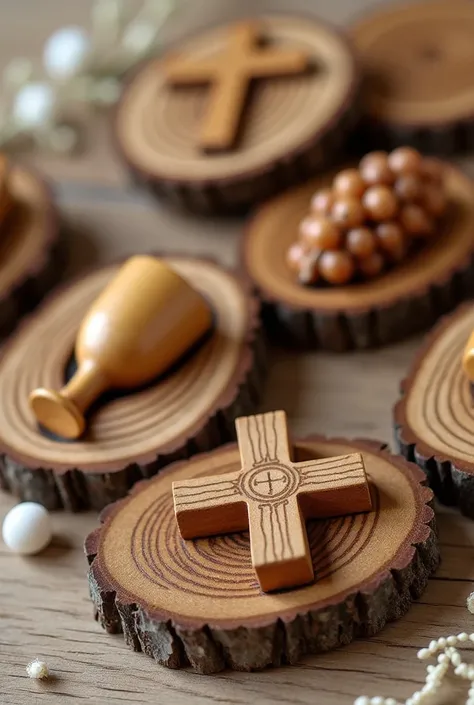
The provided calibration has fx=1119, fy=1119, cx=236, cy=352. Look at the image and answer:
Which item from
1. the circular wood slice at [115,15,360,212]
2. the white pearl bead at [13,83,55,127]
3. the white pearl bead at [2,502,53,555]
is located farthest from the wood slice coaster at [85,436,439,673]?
the white pearl bead at [13,83,55,127]

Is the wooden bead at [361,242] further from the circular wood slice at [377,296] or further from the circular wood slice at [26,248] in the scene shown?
the circular wood slice at [26,248]

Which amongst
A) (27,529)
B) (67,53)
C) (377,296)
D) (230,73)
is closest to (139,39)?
(67,53)

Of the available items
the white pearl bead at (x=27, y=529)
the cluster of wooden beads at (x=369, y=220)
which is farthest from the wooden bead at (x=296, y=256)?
the white pearl bead at (x=27, y=529)

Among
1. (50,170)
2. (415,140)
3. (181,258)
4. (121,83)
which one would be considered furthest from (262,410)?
(121,83)

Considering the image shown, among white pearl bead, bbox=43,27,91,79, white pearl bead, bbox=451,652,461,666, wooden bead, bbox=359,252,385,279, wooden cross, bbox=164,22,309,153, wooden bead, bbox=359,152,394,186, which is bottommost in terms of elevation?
white pearl bead, bbox=451,652,461,666

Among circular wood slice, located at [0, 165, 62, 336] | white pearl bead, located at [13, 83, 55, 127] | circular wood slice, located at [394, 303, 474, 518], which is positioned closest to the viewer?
circular wood slice, located at [394, 303, 474, 518]

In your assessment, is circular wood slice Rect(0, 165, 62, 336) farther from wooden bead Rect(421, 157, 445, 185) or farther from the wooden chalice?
wooden bead Rect(421, 157, 445, 185)
